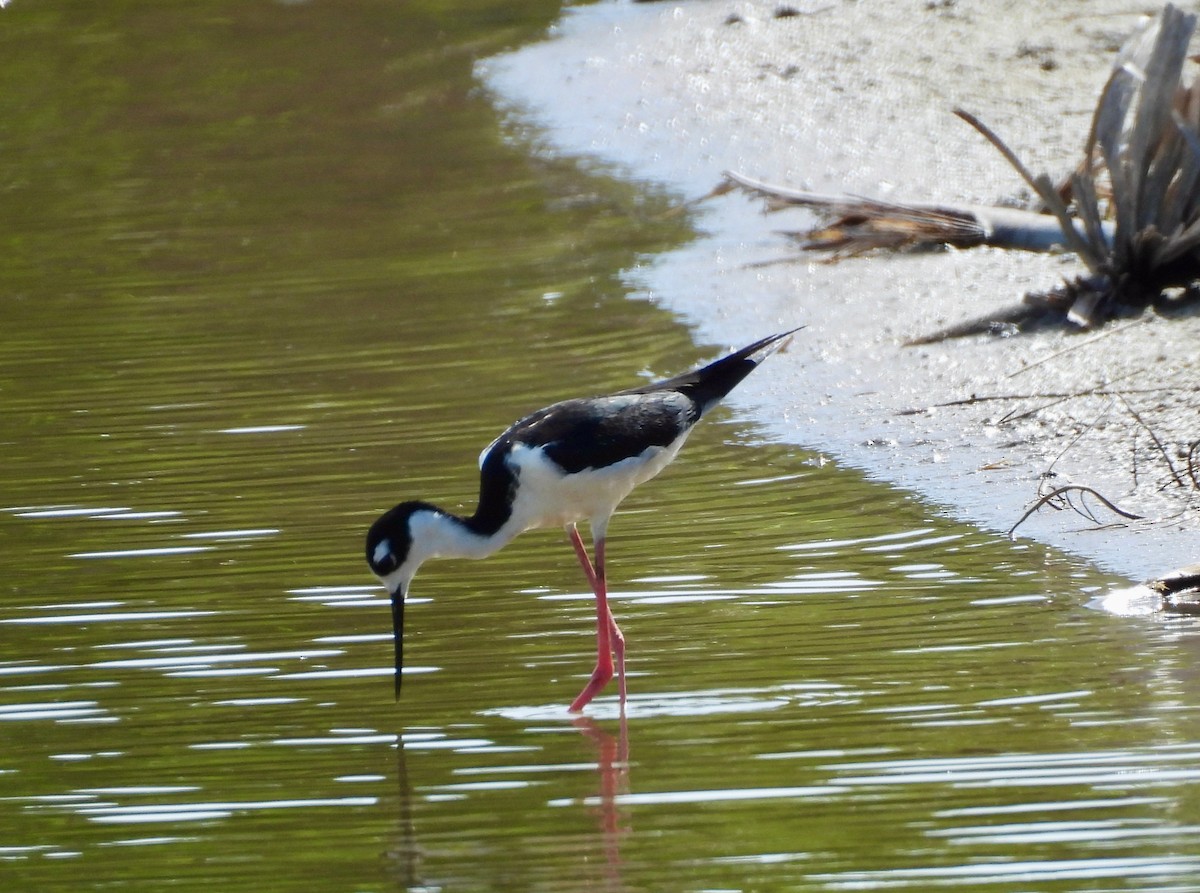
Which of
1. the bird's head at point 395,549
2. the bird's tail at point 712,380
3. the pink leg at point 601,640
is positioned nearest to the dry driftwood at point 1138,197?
the bird's tail at point 712,380

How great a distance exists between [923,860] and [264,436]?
15.1ft

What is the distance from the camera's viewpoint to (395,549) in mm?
5516

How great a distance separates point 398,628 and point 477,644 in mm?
414

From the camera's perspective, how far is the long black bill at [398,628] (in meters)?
5.31

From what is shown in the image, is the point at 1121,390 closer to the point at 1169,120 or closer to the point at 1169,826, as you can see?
the point at 1169,120

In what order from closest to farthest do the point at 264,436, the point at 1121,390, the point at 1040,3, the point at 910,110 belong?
1. the point at 1121,390
2. the point at 264,436
3. the point at 910,110
4. the point at 1040,3

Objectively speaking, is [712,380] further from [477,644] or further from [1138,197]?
[1138,197]

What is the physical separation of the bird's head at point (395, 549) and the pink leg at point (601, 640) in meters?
0.54

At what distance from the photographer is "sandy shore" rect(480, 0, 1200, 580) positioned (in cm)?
701

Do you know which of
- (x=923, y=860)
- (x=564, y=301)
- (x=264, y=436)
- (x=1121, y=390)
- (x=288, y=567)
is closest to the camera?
(x=923, y=860)

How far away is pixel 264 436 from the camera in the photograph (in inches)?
319

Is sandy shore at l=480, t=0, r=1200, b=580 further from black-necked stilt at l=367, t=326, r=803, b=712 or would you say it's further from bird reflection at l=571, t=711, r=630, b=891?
bird reflection at l=571, t=711, r=630, b=891

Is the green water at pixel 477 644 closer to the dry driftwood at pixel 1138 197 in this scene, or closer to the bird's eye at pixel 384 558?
the bird's eye at pixel 384 558

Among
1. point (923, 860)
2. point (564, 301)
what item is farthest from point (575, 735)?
point (564, 301)
